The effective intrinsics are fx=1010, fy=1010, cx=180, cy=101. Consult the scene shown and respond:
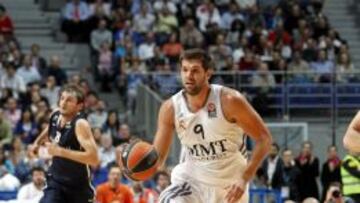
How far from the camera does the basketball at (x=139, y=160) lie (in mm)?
7582

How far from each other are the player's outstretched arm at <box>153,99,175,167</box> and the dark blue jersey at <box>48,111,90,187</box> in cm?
152

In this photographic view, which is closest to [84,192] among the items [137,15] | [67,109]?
[67,109]

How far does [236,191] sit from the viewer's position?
24.1 feet

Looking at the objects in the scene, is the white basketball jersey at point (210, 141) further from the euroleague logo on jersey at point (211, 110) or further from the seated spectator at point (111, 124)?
the seated spectator at point (111, 124)

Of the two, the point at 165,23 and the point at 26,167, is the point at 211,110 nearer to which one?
the point at 26,167

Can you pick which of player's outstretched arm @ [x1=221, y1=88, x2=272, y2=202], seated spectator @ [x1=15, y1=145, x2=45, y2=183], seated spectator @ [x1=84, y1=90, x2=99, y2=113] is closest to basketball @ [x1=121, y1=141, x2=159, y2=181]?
player's outstretched arm @ [x1=221, y1=88, x2=272, y2=202]

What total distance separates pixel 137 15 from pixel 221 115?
1314cm

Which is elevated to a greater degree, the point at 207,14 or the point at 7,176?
the point at 207,14

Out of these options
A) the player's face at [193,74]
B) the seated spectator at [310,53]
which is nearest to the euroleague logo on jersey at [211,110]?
the player's face at [193,74]

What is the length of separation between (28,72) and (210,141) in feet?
36.3

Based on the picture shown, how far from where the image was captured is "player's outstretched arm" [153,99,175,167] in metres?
7.74

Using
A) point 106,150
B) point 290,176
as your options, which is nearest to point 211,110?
point 290,176

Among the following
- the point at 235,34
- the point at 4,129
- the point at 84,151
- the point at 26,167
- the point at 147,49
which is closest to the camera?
the point at 84,151

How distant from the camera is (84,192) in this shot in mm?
9258
